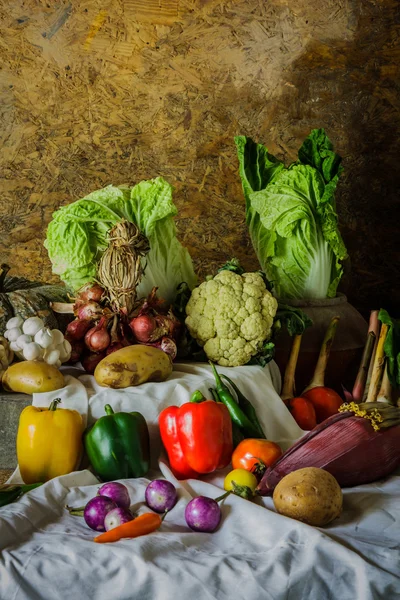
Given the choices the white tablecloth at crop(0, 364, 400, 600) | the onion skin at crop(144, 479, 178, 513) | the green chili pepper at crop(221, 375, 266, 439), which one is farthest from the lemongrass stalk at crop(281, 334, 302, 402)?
the onion skin at crop(144, 479, 178, 513)

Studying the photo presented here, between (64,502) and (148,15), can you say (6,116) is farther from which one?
(64,502)

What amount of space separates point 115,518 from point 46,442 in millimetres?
532

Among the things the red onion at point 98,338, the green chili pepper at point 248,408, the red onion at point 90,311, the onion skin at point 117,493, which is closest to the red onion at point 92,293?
the red onion at point 90,311

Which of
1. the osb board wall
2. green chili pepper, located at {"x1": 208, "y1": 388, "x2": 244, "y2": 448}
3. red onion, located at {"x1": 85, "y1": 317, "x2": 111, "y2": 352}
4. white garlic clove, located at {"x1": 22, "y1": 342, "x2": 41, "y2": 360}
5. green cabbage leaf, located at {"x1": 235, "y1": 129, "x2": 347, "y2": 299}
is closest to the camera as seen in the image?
green chili pepper, located at {"x1": 208, "y1": 388, "x2": 244, "y2": 448}

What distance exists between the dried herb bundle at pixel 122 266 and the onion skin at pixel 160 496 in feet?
3.43

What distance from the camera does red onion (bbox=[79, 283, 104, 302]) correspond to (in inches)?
128

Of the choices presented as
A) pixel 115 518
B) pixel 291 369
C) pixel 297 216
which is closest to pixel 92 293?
pixel 291 369

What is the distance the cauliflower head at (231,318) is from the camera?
3.25 meters

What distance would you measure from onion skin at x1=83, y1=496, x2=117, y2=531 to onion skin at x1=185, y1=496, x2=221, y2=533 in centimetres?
25

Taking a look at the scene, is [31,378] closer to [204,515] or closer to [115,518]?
[115,518]

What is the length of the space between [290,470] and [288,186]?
1830 millimetres

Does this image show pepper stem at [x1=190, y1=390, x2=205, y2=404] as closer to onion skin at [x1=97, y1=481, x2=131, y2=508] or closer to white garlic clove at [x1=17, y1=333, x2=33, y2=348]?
onion skin at [x1=97, y1=481, x2=131, y2=508]

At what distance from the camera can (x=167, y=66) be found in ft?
14.9

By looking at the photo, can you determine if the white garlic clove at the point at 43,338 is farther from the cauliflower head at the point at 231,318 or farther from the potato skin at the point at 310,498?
the potato skin at the point at 310,498
